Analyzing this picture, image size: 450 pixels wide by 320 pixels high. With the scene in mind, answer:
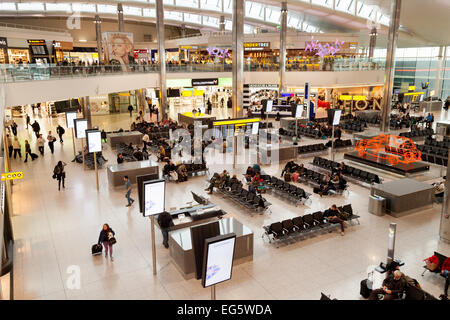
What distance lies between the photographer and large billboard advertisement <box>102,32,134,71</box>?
29.5 metres

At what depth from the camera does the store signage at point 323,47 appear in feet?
144

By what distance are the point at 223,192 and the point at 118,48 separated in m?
20.1

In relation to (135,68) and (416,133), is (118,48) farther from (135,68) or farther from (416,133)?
(416,133)

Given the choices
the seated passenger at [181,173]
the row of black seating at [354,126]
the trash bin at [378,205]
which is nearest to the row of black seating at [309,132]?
the row of black seating at [354,126]

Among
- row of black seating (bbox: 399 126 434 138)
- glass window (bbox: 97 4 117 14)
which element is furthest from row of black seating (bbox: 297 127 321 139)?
glass window (bbox: 97 4 117 14)

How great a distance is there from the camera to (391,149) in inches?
774

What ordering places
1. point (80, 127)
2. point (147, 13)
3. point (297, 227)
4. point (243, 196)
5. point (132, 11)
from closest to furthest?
point (297, 227) → point (243, 196) → point (80, 127) → point (147, 13) → point (132, 11)

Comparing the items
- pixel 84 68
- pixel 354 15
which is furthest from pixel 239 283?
pixel 354 15

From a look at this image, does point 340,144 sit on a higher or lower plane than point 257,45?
lower

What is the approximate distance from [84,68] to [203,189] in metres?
11.3

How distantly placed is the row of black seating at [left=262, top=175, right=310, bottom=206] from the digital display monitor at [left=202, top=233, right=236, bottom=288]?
884 centimetres

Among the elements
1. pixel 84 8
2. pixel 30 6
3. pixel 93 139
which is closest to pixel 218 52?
pixel 84 8
